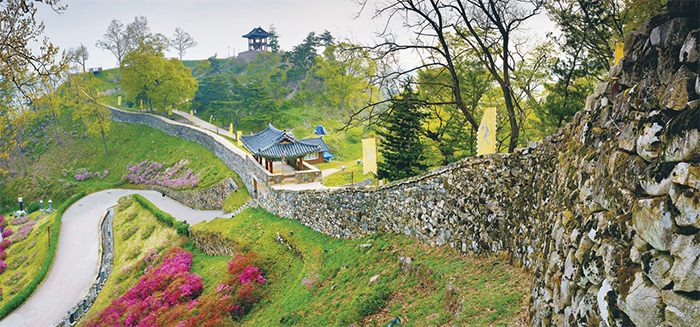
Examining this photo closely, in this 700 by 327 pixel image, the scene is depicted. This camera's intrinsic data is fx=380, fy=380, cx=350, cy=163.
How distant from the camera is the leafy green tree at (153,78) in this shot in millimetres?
41000

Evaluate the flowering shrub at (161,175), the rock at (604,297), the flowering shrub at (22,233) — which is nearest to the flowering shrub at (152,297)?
the flowering shrub at (161,175)

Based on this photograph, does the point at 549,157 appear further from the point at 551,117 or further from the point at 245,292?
the point at 245,292

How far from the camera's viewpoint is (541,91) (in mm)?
16750

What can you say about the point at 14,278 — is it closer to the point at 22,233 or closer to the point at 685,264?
the point at 22,233

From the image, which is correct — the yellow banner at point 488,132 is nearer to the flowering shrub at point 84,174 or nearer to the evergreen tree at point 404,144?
the evergreen tree at point 404,144

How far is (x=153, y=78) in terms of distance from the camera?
41562 millimetres

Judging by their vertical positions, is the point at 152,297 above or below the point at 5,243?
below

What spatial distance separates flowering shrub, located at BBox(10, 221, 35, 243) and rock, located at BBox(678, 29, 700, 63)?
32.8 meters

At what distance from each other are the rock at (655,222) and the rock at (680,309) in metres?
0.35

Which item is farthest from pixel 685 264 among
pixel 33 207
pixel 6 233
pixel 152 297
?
pixel 33 207

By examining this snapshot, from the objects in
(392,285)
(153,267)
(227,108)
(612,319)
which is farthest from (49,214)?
(612,319)

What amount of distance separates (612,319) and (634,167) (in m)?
1.37

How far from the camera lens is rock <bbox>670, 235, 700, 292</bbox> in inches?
104

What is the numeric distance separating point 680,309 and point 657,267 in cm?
32
